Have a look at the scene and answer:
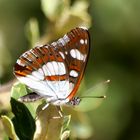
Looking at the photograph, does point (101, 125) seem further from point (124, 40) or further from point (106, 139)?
point (124, 40)

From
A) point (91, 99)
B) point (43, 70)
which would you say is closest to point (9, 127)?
point (43, 70)

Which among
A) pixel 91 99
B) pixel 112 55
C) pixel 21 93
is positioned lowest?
pixel 112 55

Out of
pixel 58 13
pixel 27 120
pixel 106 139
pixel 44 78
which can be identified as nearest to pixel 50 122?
pixel 27 120

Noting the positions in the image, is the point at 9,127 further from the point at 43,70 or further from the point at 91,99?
the point at 91,99

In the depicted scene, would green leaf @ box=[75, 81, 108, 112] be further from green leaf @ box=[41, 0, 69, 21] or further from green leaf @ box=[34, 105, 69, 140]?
green leaf @ box=[34, 105, 69, 140]

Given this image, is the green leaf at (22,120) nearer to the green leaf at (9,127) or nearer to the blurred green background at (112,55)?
the green leaf at (9,127)
